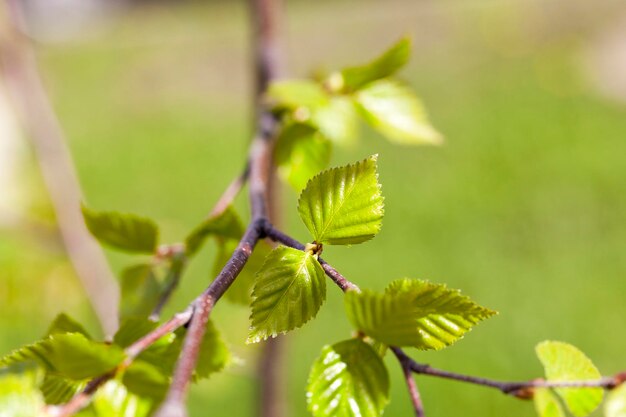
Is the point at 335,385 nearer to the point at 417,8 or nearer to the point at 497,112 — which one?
the point at 497,112

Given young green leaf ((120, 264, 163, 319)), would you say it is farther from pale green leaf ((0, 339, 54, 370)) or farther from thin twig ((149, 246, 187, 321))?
pale green leaf ((0, 339, 54, 370))

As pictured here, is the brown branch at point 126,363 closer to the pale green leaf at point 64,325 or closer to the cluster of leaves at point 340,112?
the pale green leaf at point 64,325

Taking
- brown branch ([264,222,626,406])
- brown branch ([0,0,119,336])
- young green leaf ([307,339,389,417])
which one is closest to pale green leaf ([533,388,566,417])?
brown branch ([264,222,626,406])

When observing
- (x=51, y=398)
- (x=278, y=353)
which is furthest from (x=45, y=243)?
(x=51, y=398)

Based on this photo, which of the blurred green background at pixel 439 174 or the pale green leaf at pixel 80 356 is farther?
the blurred green background at pixel 439 174

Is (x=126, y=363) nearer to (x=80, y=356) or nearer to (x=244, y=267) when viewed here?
(x=80, y=356)

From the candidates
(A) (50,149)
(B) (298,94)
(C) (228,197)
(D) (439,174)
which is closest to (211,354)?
(C) (228,197)

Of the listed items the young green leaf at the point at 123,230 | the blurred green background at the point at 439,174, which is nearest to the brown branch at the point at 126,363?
the young green leaf at the point at 123,230
